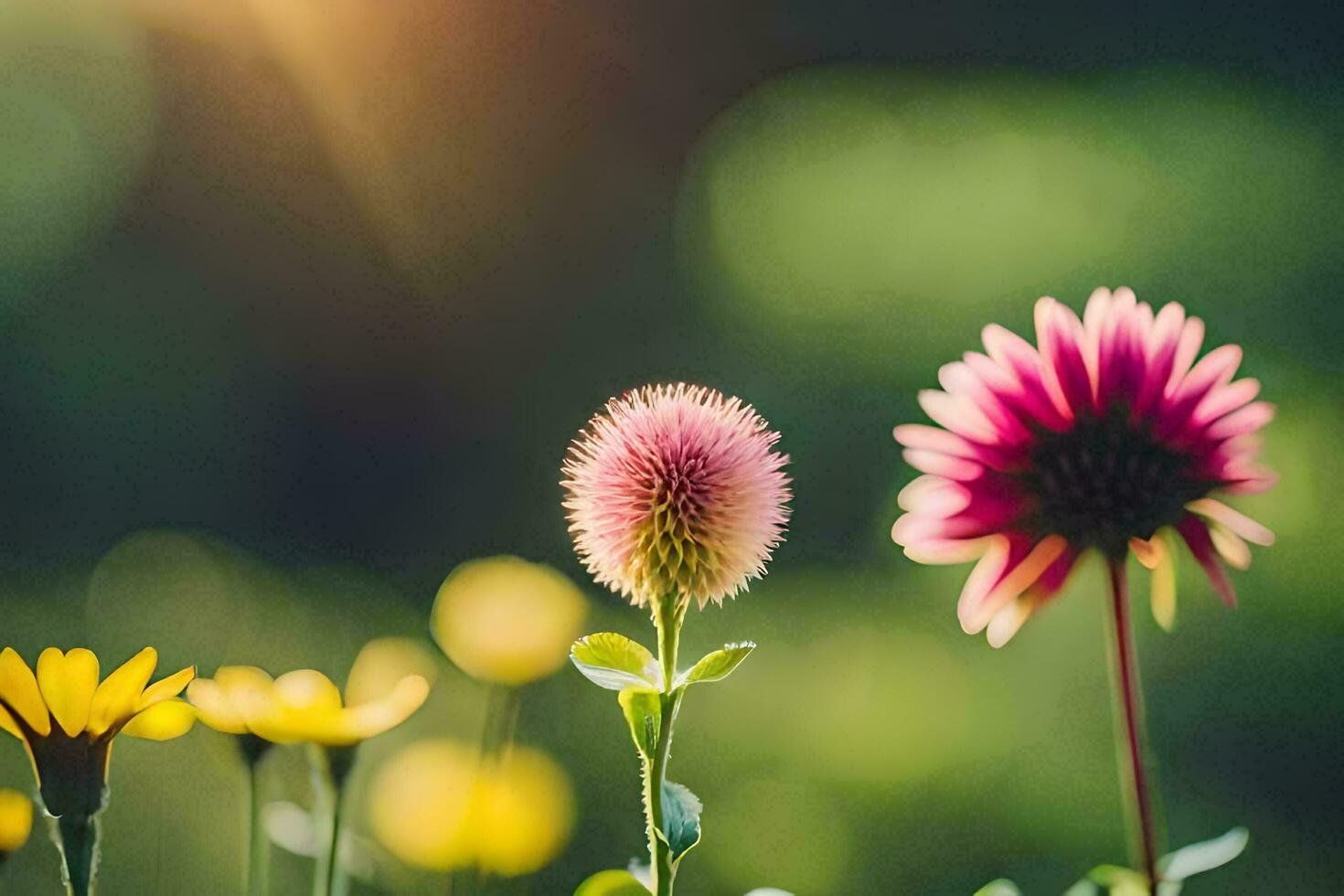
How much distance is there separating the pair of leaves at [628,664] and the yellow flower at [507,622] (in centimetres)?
9

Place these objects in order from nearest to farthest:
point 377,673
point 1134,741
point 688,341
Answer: point 1134,741, point 377,673, point 688,341

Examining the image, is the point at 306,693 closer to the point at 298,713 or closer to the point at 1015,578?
the point at 298,713

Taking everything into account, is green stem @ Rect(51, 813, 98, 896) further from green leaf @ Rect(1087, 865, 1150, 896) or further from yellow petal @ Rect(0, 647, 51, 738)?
green leaf @ Rect(1087, 865, 1150, 896)

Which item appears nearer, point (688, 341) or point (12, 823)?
point (12, 823)

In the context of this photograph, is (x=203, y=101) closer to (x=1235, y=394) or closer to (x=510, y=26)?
(x=510, y=26)

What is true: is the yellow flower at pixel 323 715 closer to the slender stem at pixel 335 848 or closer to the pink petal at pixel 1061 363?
the slender stem at pixel 335 848

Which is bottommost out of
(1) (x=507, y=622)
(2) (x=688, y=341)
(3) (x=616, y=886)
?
(3) (x=616, y=886)

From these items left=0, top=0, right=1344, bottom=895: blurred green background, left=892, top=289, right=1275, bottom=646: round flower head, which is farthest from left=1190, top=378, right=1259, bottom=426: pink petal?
left=0, top=0, right=1344, bottom=895: blurred green background

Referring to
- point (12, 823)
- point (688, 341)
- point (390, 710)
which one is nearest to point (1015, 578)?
point (390, 710)

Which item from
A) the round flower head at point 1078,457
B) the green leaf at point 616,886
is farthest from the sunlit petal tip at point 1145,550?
the green leaf at point 616,886

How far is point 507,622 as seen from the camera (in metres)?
0.44

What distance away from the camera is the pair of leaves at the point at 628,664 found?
0.25 m

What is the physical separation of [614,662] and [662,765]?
1.0 inches

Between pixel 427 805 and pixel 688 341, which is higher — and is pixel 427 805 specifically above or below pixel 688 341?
below
